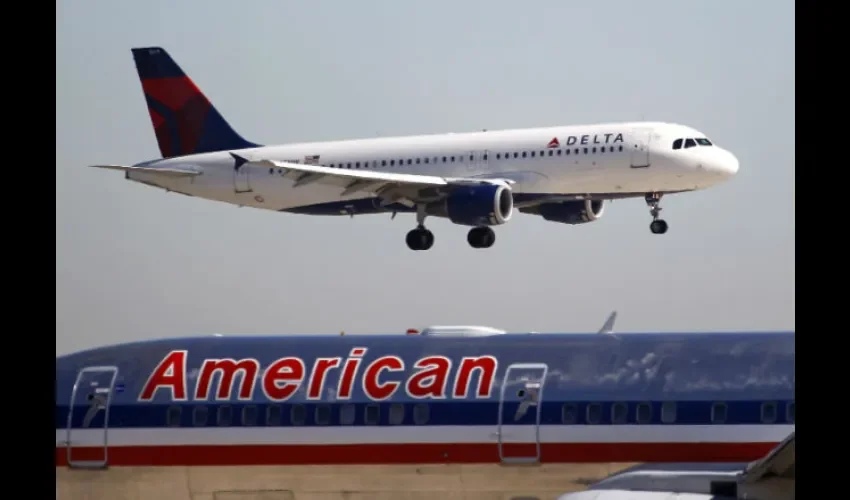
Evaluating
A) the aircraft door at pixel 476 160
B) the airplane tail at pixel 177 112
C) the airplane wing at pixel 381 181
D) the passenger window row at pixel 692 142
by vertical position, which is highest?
the airplane tail at pixel 177 112

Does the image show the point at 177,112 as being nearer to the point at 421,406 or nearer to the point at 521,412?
the point at 421,406

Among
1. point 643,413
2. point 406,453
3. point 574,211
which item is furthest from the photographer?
point 574,211

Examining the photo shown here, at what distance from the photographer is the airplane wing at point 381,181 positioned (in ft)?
159

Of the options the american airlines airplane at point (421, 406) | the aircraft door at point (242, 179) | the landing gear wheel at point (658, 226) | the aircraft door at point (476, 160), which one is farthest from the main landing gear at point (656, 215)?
the american airlines airplane at point (421, 406)

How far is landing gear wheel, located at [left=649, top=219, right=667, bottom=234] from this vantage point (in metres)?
45.2

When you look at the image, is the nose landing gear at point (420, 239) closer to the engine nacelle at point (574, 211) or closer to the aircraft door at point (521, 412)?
the engine nacelle at point (574, 211)

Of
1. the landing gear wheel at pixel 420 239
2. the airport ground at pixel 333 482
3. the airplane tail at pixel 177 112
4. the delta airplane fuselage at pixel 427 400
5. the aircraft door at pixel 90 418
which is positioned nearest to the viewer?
the delta airplane fuselage at pixel 427 400

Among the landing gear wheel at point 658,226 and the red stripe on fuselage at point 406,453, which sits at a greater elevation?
the landing gear wheel at point 658,226

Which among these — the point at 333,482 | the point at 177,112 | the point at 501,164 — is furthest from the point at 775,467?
the point at 177,112

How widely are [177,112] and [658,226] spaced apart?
24851 millimetres

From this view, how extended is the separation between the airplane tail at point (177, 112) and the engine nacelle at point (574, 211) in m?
Result: 14.0

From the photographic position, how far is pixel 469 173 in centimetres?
4991
